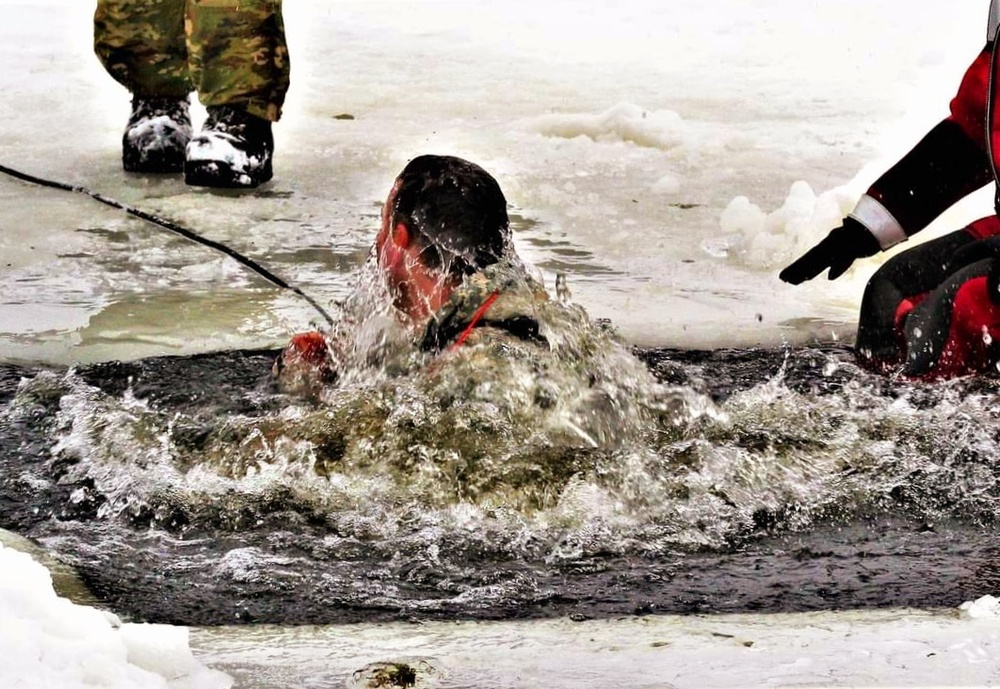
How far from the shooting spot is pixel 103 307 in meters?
4.02

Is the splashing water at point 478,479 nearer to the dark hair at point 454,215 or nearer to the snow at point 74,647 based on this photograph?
the dark hair at point 454,215

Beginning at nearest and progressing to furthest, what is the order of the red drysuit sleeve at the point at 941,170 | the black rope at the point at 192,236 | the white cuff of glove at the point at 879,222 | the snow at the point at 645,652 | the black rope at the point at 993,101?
the snow at the point at 645,652 < the black rope at the point at 993,101 < the red drysuit sleeve at the point at 941,170 < the white cuff of glove at the point at 879,222 < the black rope at the point at 192,236

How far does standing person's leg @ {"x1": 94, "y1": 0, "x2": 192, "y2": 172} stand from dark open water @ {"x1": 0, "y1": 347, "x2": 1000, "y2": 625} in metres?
2.16

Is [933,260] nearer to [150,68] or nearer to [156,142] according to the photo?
[156,142]

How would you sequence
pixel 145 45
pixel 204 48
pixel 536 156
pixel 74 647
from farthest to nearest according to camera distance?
pixel 536 156, pixel 145 45, pixel 204 48, pixel 74 647

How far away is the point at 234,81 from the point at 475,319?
2.48m

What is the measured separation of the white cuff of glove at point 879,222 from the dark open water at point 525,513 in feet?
1.47

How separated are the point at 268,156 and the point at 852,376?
241cm

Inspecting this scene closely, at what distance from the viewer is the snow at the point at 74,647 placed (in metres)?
1.74

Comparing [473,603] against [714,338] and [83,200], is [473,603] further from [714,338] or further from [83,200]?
[83,200]

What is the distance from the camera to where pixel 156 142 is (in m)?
5.30

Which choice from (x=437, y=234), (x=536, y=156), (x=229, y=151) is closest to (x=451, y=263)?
(x=437, y=234)

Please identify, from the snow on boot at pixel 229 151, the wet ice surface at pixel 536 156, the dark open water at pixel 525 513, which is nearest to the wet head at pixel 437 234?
the dark open water at pixel 525 513

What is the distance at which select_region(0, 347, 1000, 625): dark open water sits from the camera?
2.29 m
